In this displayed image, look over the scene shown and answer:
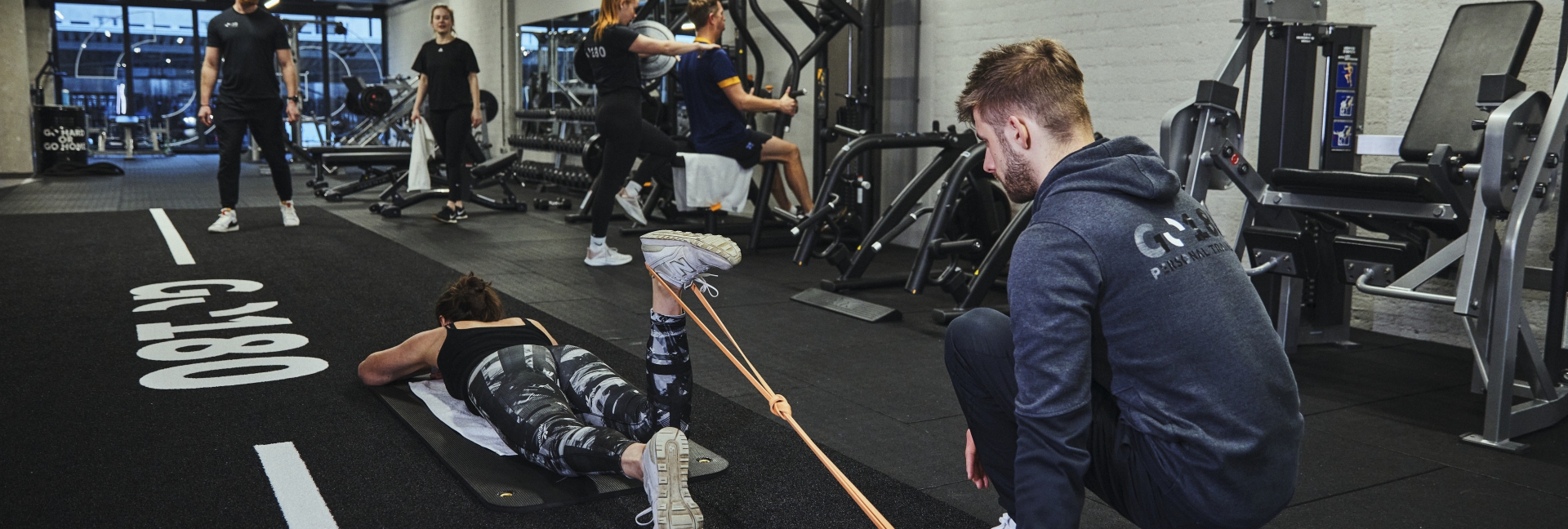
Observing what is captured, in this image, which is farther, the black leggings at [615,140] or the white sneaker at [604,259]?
the white sneaker at [604,259]

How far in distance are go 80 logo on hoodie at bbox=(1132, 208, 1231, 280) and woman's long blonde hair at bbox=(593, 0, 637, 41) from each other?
3.74 metres

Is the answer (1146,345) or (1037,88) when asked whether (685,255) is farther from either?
(1146,345)

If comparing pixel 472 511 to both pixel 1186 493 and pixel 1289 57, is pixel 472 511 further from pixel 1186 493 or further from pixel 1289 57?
pixel 1289 57

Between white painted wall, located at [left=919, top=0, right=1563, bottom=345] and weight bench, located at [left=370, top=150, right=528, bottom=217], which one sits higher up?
white painted wall, located at [left=919, top=0, right=1563, bottom=345]

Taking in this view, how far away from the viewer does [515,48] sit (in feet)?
36.9

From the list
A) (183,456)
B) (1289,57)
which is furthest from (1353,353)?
(183,456)

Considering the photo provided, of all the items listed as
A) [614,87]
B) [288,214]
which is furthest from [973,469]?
[288,214]

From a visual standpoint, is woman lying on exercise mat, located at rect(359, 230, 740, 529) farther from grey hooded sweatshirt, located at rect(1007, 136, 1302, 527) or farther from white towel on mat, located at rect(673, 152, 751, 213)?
white towel on mat, located at rect(673, 152, 751, 213)

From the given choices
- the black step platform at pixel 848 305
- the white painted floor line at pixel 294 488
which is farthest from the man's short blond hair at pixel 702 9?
the white painted floor line at pixel 294 488

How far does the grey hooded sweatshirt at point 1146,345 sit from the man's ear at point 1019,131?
0.07m

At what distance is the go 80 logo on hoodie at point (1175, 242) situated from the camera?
1.14 metres

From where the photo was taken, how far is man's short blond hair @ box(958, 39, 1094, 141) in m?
1.23

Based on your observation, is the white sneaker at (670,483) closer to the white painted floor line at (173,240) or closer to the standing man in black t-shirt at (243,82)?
the white painted floor line at (173,240)

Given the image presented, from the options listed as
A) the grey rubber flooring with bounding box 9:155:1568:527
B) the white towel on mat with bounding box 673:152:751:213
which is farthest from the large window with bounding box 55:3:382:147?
the grey rubber flooring with bounding box 9:155:1568:527
